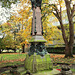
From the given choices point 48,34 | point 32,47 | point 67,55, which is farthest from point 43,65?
point 48,34

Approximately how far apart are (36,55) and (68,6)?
10.4 metres

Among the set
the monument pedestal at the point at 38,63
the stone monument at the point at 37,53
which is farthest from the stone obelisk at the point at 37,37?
the monument pedestal at the point at 38,63

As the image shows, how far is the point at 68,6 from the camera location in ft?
42.0

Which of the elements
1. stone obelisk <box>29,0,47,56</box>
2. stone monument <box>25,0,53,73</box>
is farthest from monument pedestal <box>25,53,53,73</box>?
stone obelisk <box>29,0,47,56</box>

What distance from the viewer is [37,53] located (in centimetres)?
580

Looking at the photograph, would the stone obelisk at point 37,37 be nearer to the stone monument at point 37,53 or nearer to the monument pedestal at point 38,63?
the stone monument at point 37,53

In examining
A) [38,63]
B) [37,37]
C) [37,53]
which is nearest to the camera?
[38,63]

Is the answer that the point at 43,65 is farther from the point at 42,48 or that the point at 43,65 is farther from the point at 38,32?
the point at 38,32

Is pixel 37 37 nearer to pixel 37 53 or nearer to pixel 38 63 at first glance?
pixel 37 53

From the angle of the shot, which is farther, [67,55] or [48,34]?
[48,34]

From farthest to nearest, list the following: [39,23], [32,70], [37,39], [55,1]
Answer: [55,1]
[39,23]
[37,39]
[32,70]

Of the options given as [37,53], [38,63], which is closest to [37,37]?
[37,53]

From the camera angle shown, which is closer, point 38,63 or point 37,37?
point 38,63

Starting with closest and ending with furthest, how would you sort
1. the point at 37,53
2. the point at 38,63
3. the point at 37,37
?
the point at 38,63 → the point at 37,53 → the point at 37,37
